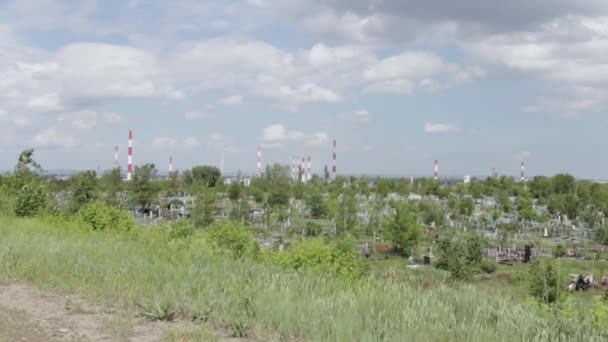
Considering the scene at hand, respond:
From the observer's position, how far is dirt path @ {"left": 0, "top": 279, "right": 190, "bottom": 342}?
415 cm

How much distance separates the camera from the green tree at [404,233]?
41250mm

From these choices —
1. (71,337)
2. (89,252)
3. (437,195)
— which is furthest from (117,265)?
(437,195)

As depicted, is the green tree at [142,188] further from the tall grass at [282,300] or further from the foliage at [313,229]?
the tall grass at [282,300]

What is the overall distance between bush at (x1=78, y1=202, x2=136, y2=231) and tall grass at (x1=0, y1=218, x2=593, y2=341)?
7267 mm

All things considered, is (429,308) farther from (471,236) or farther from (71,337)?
(471,236)

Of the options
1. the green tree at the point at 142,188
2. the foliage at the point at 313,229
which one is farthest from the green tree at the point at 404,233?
the green tree at the point at 142,188

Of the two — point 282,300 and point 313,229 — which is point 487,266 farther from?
point 282,300

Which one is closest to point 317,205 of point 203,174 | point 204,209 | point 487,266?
point 204,209

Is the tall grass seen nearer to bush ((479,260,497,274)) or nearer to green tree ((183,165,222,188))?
bush ((479,260,497,274))

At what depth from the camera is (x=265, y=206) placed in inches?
2149

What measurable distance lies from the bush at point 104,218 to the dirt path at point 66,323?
8.89m

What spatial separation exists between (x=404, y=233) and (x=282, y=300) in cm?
3745

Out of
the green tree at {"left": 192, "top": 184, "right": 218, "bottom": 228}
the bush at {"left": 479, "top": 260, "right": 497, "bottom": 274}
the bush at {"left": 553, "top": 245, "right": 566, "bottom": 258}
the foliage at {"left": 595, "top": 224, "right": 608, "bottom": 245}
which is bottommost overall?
the bush at {"left": 479, "top": 260, "right": 497, "bottom": 274}

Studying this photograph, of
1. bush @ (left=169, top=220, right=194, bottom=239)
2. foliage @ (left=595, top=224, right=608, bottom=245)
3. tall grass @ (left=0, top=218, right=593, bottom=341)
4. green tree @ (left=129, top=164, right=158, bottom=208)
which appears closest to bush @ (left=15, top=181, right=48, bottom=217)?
bush @ (left=169, top=220, right=194, bottom=239)
